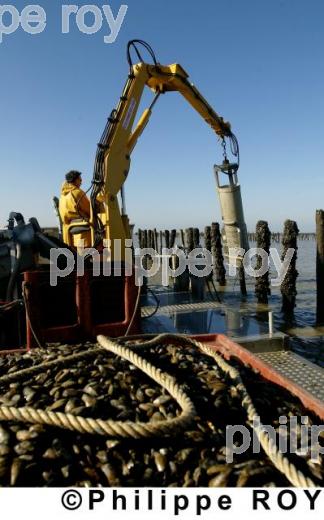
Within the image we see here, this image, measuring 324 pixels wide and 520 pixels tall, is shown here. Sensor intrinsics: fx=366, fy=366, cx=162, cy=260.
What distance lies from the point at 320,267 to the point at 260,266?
115 inches

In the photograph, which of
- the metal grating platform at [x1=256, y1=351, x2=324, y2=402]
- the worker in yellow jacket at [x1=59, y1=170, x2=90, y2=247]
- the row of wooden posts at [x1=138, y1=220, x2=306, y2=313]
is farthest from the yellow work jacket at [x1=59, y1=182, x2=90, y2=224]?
the row of wooden posts at [x1=138, y1=220, x2=306, y2=313]

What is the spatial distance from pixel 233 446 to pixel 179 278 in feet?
36.2

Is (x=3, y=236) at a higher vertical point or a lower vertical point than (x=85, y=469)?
higher

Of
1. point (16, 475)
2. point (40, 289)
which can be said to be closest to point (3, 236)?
point (40, 289)

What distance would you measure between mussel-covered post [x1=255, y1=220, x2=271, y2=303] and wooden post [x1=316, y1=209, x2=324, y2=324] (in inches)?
99.5

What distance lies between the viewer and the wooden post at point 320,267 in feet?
40.3

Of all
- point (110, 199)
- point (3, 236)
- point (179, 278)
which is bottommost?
point (179, 278)

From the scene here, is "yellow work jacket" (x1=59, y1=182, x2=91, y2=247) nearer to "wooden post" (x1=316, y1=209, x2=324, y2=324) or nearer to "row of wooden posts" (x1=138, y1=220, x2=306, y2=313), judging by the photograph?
"row of wooden posts" (x1=138, y1=220, x2=306, y2=313)

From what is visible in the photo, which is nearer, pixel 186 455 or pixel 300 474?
pixel 300 474

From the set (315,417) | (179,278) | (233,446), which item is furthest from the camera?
(179,278)

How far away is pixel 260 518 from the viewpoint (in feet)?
7.48

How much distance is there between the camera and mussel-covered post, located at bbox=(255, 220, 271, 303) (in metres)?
15.2

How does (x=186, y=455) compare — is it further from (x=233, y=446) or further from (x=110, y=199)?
(x=110, y=199)

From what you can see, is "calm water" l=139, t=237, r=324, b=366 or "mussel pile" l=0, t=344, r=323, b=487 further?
"calm water" l=139, t=237, r=324, b=366
